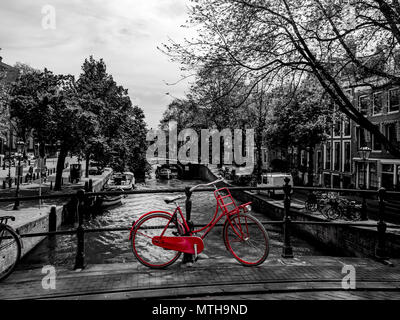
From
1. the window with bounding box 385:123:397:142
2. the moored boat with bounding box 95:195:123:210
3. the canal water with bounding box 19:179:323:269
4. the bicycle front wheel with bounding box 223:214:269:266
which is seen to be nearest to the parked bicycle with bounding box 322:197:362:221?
the canal water with bounding box 19:179:323:269

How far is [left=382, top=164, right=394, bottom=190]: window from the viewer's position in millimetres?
27109

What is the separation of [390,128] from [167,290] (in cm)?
2857

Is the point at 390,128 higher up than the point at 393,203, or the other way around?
the point at 390,128

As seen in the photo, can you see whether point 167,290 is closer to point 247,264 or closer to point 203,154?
point 247,264

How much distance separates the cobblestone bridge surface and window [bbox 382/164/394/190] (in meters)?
25.7

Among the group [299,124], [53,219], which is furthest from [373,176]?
[53,219]

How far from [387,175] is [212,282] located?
28.2m

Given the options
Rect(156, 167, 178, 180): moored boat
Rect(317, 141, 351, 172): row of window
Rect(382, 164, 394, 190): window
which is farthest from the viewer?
Rect(156, 167, 178, 180): moored boat

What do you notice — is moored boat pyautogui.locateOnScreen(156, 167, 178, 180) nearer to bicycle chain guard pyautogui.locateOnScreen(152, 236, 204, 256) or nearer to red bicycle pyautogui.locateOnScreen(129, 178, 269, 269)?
red bicycle pyautogui.locateOnScreen(129, 178, 269, 269)

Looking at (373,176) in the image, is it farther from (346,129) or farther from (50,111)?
(50,111)

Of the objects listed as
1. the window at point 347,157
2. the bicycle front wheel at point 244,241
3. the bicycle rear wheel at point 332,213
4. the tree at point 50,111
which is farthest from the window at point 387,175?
the bicycle front wheel at point 244,241

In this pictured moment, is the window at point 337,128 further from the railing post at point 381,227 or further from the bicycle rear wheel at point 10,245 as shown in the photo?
the bicycle rear wheel at point 10,245
